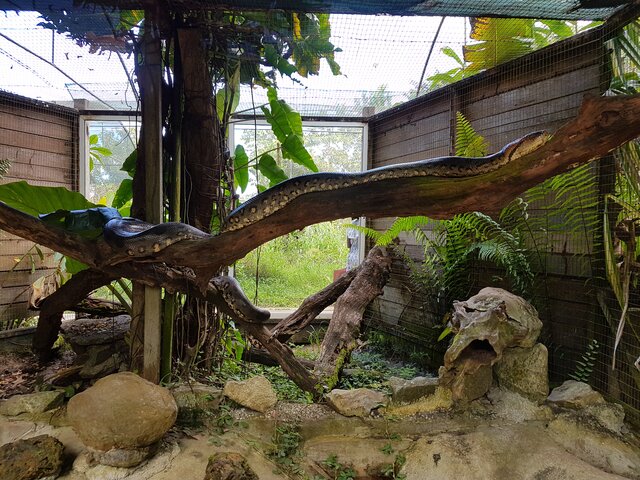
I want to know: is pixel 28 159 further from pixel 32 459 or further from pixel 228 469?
pixel 228 469

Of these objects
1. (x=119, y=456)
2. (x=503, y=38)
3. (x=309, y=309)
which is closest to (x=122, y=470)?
(x=119, y=456)

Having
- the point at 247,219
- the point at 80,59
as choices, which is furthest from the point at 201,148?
the point at 80,59

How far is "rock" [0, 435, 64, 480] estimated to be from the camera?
1869 millimetres

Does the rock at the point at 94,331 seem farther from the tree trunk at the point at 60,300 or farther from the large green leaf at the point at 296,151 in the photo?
the large green leaf at the point at 296,151

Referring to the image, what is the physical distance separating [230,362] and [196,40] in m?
2.38

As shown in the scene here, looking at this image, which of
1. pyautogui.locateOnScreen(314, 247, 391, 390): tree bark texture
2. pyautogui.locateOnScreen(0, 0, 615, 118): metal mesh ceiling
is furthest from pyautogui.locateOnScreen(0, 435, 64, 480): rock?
pyautogui.locateOnScreen(0, 0, 615, 118): metal mesh ceiling

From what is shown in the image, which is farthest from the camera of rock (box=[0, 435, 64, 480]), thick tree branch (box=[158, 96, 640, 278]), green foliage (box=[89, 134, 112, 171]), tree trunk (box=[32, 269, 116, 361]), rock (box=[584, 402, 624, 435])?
green foliage (box=[89, 134, 112, 171])

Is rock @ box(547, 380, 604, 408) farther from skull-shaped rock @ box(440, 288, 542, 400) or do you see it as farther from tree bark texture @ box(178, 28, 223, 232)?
tree bark texture @ box(178, 28, 223, 232)

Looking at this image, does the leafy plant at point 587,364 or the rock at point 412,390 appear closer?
the leafy plant at point 587,364

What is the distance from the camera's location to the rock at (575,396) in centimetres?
239

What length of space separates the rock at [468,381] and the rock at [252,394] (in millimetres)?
1138

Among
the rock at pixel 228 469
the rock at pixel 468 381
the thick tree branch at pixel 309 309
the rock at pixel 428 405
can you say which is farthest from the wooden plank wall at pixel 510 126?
the rock at pixel 228 469

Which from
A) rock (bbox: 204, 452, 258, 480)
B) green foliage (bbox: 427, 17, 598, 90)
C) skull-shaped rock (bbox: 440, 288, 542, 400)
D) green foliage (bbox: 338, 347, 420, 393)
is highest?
green foliage (bbox: 427, 17, 598, 90)

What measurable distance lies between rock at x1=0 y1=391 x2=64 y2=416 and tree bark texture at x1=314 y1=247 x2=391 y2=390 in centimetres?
172
